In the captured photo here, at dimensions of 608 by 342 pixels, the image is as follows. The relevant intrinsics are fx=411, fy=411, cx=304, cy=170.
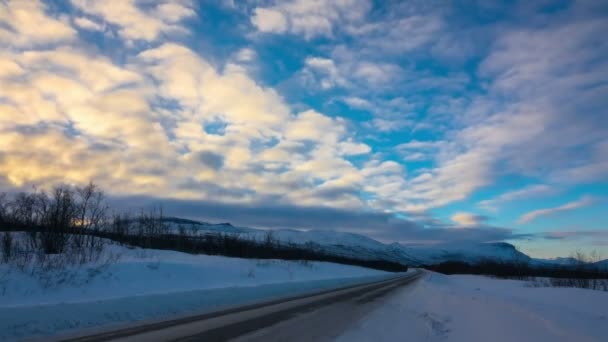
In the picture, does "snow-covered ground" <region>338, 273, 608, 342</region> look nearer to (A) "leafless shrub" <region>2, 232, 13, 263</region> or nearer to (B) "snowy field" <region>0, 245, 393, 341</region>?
(B) "snowy field" <region>0, 245, 393, 341</region>

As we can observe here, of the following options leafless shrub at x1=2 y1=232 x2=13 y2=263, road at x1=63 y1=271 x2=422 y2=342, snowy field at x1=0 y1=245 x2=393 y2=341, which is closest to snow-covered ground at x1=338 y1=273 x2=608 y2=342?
road at x1=63 y1=271 x2=422 y2=342

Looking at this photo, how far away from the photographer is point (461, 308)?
15.7 metres

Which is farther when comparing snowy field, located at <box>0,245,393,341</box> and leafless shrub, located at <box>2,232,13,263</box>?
leafless shrub, located at <box>2,232,13,263</box>

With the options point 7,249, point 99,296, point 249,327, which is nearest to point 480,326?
point 249,327

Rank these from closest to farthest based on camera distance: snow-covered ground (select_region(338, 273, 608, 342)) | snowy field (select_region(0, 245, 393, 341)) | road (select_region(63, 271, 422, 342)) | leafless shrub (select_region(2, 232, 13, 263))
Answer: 1. road (select_region(63, 271, 422, 342))
2. snow-covered ground (select_region(338, 273, 608, 342))
3. snowy field (select_region(0, 245, 393, 341))
4. leafless shrub (select_region(2, 232, 13, 263))

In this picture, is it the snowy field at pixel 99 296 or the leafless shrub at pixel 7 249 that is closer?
the snowy field at pixel 99 296

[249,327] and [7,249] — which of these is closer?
[249,327]

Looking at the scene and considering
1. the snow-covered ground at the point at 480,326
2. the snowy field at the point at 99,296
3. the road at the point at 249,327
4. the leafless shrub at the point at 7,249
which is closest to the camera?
the road at the point at 249,327

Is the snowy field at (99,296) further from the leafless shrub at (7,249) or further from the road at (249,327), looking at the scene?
the leafless shrub at (7,249)

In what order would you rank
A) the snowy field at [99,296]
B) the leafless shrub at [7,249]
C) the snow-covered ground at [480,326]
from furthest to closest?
the leafless shrub at [7,249]
the snowy field at [99,296]
the snow-covered ground at [480,326]

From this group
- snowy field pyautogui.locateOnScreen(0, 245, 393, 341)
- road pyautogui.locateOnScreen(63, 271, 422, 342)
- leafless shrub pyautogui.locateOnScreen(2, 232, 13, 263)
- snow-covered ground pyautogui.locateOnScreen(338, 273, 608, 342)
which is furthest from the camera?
leafless shrub pyautogui.locateOnScreen(2, 232, 13, 263)

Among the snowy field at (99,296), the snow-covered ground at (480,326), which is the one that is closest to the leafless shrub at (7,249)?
the snowy field at (99,296)

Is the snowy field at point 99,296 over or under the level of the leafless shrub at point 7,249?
under

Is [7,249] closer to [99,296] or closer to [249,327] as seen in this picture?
[99,296]
